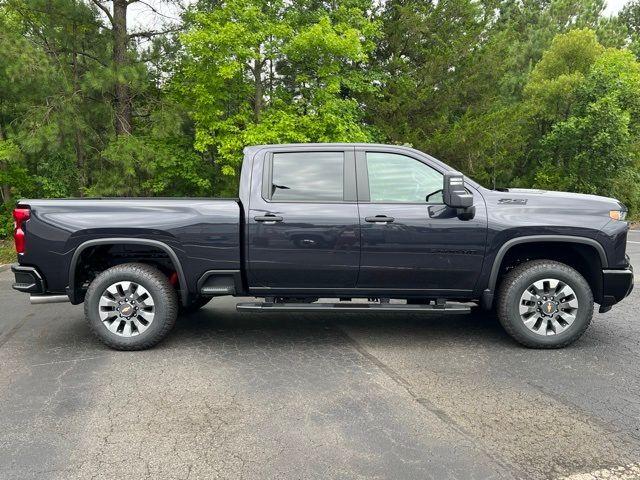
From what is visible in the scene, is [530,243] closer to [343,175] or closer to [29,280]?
[343,175]

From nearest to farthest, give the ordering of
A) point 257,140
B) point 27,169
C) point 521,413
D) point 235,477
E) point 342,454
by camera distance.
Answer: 1. point 235,477
2. point 342,454
3. point 521,413
4. point 27,169
5. point 257,140

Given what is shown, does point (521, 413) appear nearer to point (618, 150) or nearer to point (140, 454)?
point (140, 454)

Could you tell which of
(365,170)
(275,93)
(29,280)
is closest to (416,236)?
(365,170)

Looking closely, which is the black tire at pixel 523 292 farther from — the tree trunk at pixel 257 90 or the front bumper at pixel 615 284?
the tree trunk at pixel 257 90

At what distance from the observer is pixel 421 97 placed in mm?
21438

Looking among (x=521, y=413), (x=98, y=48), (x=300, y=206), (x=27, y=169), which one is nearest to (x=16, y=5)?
(x=98, y=48)

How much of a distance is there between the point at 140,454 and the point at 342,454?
3.85 ft

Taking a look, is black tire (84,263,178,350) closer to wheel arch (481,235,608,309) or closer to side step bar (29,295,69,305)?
side step bar (29,295,69,305)

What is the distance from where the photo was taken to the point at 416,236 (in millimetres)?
4625

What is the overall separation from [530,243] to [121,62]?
14.0 metres

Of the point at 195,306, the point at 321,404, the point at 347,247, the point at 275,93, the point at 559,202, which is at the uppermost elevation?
the point at 275,93

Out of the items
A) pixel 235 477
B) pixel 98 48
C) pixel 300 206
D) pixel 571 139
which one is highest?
pixel 98 48

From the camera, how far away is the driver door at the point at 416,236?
462cm

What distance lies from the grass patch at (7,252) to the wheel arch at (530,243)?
10.8 meters
